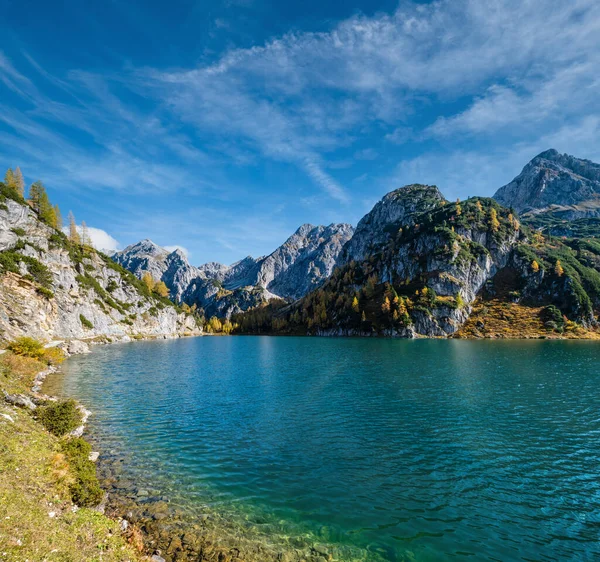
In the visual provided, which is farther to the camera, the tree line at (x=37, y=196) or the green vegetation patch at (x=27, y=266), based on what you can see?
the tree line at (x=37, y=196)

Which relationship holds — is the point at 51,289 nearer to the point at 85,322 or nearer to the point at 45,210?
the point at 85,322

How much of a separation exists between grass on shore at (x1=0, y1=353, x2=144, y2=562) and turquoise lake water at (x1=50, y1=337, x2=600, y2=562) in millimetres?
6033

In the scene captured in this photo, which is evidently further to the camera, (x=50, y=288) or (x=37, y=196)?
(x=37, y=196)

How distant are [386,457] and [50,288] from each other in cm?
13495

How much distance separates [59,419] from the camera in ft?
90.4

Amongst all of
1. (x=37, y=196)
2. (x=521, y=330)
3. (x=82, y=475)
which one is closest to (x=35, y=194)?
(x=37, y=196)

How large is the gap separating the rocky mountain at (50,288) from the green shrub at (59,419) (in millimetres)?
51609

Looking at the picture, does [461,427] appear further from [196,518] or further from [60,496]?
[60,496]

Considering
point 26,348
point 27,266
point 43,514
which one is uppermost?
point 27,266

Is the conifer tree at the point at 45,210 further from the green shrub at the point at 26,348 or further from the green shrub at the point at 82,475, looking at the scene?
the green shrub at the point at 82,475

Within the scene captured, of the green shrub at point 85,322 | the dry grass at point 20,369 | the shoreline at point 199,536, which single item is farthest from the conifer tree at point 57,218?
the shoreline at point 199,536

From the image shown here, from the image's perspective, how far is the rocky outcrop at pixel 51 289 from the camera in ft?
279

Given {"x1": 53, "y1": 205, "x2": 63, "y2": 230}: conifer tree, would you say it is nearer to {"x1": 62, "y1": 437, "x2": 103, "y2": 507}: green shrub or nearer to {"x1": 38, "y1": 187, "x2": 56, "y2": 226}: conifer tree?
{"x1": 38, "y1": 187, "x2": 56, "y2": 226}: conifer tree

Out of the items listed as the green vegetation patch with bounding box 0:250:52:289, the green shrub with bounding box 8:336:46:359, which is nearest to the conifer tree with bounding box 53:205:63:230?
the green vegetation patch with bounding box 0:250:52:289
